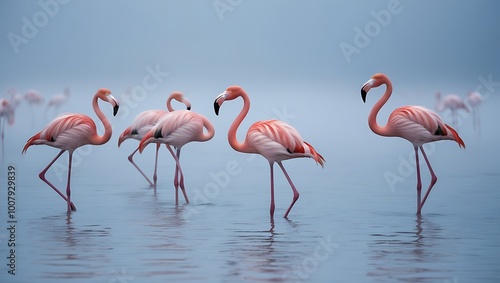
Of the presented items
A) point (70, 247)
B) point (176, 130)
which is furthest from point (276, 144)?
point (70, 247)

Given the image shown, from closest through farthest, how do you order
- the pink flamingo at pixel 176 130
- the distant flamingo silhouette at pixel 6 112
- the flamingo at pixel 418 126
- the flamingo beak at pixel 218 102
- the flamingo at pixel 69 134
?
the flamingo beak at pixel 218 102 → the flamingo at pixel 418 126 → the flamingo at pixel 69 134 → the pink flamingo at pixel 176 130 → the distant flamingo silhouette at pixel 6 112

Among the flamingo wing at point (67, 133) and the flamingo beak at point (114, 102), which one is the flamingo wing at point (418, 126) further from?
the flamingo wing at point (67, 133)

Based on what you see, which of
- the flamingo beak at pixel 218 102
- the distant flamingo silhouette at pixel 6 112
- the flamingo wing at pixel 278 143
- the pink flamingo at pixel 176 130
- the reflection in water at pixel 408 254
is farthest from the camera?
the distant flamingo silhouette at pixel 6 112

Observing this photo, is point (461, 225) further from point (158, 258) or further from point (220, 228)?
point (158, 258)

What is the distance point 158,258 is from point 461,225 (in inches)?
90.2

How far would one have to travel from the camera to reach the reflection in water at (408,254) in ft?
14.8

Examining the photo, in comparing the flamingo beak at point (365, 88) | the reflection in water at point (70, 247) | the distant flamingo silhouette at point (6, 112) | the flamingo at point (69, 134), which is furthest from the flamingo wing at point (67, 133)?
the distant flamingo silhouette at point (6, 112)

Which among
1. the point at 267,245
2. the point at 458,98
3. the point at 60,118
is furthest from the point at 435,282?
the point at 458,98

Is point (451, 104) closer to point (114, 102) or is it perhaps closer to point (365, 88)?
point (365, 88)

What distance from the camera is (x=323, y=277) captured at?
450 cm

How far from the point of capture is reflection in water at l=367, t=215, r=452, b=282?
4496 mm

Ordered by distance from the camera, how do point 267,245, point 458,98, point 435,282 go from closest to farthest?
point 435,282 < point 267,245 < point 458,98

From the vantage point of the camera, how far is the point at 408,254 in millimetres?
5023

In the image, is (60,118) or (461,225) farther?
(60,118)
